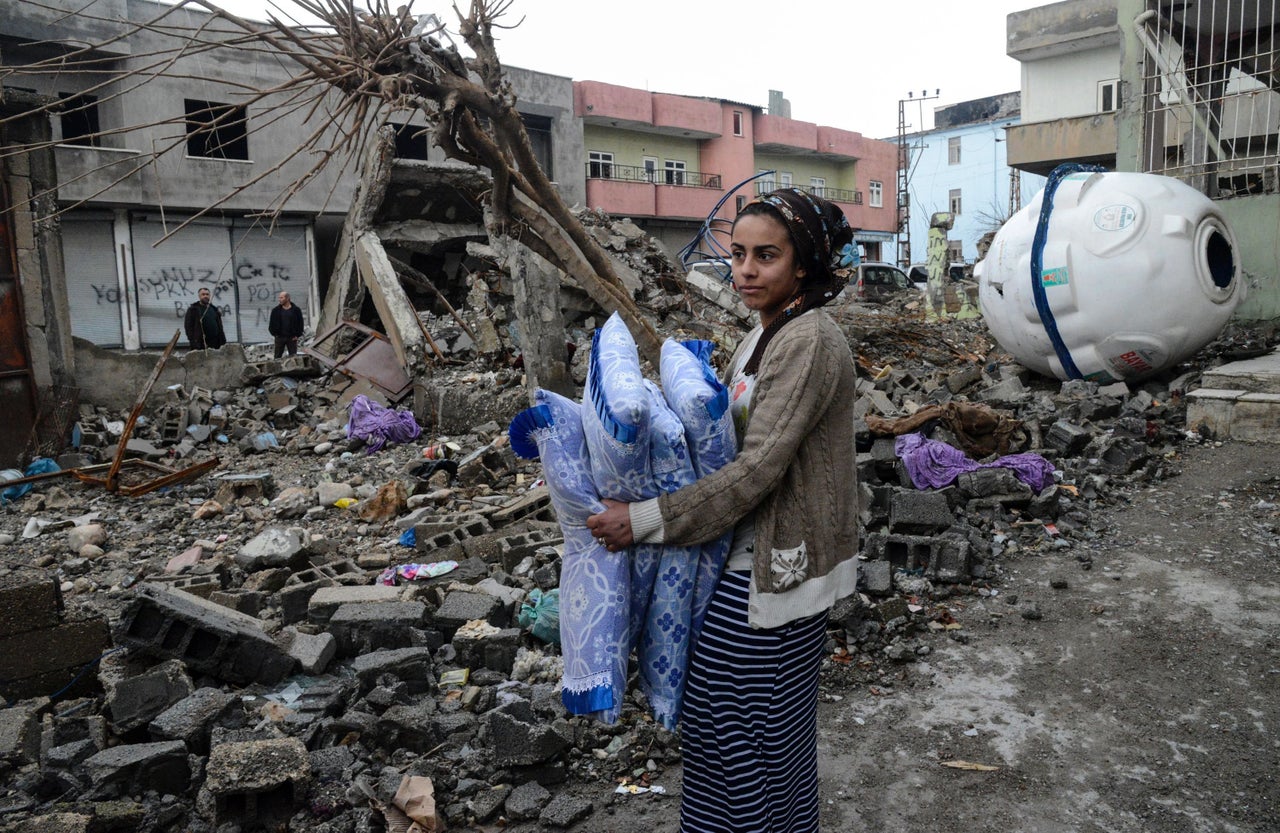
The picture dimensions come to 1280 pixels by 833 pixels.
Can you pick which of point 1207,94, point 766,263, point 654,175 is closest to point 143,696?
point 766,263

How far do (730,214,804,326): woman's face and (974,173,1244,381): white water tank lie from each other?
21.4ft

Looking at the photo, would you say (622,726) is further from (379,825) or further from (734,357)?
(734,357)

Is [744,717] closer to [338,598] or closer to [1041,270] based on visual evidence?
[338,598]

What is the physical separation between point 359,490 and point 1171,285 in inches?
283

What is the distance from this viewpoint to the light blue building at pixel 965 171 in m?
38.2

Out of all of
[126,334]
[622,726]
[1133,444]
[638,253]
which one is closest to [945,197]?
[638,253]

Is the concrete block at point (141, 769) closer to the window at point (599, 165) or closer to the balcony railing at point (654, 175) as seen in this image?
the balcony railing at point (654, 175)

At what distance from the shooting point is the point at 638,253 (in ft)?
44.3

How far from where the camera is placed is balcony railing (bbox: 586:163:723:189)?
28953 millimetres

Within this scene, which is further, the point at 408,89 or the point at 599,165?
the point at 599,165

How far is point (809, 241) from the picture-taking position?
1920 millimetres

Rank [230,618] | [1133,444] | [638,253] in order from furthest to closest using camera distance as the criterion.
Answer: [638,253]
[1133,444]
[230,618]

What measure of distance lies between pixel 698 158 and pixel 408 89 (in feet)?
102

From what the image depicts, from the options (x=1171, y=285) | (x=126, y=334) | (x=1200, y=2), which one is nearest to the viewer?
(x=1171, y=285)
